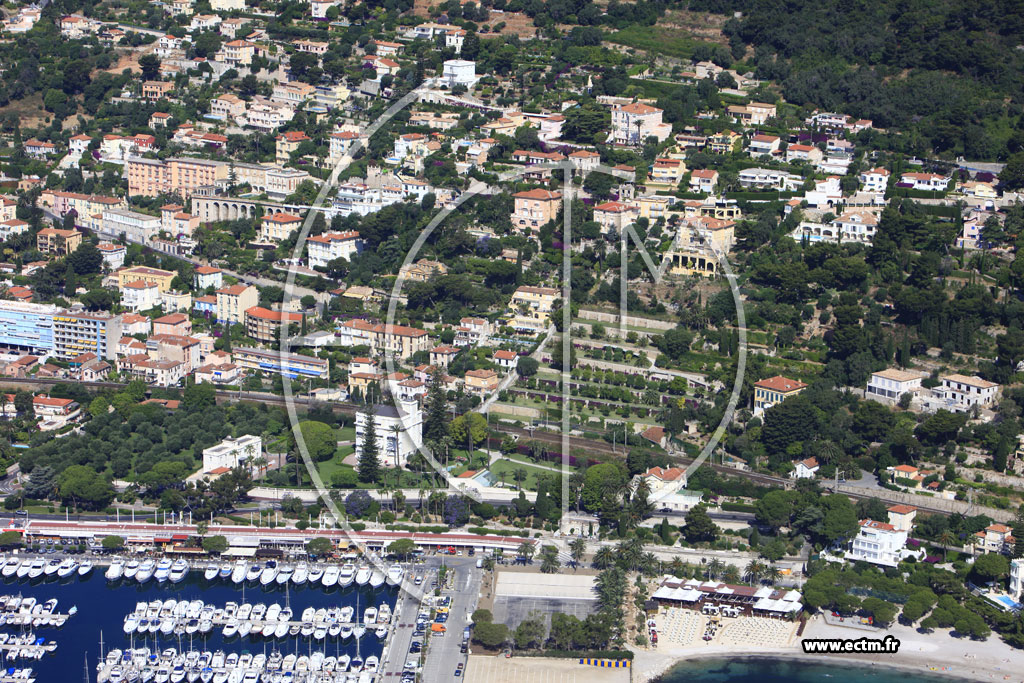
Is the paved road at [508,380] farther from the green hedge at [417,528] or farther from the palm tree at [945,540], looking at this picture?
the palm tree at [945,540]

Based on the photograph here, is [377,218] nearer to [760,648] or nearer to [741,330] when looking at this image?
[741,330]

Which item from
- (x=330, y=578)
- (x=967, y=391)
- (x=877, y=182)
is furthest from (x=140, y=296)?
(x=967, y=391)

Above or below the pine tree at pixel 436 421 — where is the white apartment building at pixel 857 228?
above

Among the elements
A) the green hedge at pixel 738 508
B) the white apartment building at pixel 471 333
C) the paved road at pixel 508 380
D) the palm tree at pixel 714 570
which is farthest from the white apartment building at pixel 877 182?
the palm tree at pixel 714 570

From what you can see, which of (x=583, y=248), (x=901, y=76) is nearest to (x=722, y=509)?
(x=583, y=248)

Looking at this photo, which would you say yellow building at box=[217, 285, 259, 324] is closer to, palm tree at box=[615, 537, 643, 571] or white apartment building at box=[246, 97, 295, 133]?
white apartment building at box=[246, 97, 295, 133]

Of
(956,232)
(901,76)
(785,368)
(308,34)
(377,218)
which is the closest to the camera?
(785,368)

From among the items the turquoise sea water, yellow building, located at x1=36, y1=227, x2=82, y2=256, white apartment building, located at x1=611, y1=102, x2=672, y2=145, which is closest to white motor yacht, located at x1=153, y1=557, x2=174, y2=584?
the turquoise sea water
